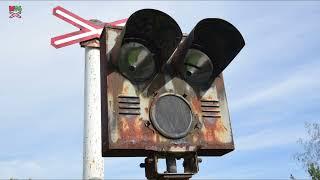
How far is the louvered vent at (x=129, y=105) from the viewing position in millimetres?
3398

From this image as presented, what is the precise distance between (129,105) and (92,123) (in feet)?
32.0

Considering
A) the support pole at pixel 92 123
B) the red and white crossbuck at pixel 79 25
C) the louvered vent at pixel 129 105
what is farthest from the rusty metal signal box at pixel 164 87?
the red and white crossbuck at pixel 79 25

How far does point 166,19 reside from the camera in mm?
3441

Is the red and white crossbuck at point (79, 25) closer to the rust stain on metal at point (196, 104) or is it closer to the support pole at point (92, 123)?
the support pole at point (92, 123)

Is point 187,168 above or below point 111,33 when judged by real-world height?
below

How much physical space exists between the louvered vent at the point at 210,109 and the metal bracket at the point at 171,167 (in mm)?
427

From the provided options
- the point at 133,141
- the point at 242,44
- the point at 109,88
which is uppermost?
the point at 242,44

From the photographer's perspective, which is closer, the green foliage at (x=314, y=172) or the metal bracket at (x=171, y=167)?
the metal bracket at (x=171, y=167)

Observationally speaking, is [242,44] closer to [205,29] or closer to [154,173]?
[205,29]

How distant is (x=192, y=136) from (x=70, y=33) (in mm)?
11112

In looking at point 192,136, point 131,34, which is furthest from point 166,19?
point 192,136

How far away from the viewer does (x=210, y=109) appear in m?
3.77

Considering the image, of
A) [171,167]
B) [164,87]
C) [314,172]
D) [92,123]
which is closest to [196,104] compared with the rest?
[164,87]

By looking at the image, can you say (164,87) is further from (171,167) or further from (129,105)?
(171,167)
